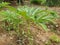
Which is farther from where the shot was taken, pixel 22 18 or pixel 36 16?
pixel 36 16

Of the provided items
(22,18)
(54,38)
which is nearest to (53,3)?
(54,38)

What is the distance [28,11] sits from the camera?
601 centimetres

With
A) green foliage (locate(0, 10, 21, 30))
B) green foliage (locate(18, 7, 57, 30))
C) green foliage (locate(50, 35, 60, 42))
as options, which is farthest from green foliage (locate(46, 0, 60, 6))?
green foliage (locate(0, 10, 21, 30))

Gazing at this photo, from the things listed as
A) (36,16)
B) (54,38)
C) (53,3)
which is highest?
(36,16)

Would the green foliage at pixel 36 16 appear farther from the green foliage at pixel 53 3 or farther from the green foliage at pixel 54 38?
the green foliage at pixel 53 3

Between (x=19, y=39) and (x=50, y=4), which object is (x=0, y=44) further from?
(x=50, y=4)

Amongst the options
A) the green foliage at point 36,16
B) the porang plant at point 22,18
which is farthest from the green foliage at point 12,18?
the green foliage at point 36,16

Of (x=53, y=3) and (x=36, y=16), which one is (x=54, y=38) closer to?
(x=36, y=16)

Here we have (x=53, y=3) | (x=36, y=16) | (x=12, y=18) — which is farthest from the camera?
(x=53, y=3)

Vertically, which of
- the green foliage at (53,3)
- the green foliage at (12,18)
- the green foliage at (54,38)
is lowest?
the green foliage at (53,3)

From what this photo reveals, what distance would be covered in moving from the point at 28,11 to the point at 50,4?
6850 mm

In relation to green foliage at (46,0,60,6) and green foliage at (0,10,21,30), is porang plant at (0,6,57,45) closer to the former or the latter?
green foliage at (0,10,21,30)

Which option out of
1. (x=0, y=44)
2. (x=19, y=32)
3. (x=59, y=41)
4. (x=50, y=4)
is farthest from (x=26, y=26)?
(x=50, y=4)

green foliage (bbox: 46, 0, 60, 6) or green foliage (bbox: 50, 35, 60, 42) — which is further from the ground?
green foliage (bbox: 50, 35, 60, 42)
